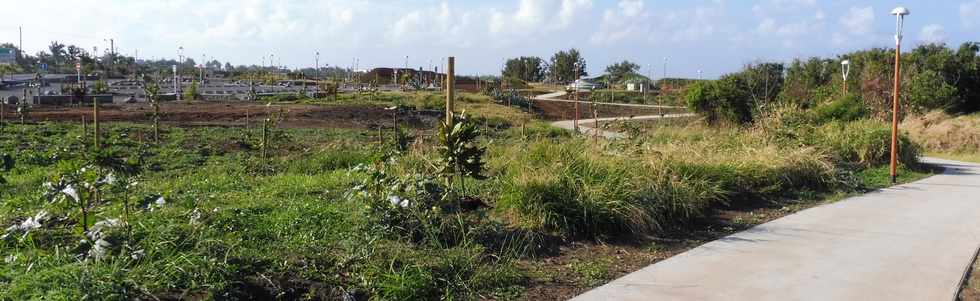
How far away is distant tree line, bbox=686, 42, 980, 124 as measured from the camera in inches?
906

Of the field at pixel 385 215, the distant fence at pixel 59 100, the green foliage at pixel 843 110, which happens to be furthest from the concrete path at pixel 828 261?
the distant fence at pixel 59 100

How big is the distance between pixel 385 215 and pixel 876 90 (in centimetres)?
2353

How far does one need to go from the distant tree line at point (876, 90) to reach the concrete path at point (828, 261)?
11.1m

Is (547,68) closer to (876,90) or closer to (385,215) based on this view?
(876,90)

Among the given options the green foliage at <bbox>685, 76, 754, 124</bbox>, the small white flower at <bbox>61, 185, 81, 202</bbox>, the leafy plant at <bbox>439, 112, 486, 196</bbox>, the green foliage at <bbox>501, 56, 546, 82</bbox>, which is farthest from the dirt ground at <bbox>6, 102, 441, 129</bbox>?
the green foliage at <bbox>501, 56, 546, 82</bbox>

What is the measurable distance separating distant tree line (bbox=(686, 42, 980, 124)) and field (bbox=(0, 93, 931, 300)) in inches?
391

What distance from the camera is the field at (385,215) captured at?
A: 495cm

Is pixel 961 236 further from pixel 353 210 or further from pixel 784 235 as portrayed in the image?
pixel 353 210

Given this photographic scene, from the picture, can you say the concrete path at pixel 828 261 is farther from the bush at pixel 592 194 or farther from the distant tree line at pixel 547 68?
the distant tree line at pixel 547 68

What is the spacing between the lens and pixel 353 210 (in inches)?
265

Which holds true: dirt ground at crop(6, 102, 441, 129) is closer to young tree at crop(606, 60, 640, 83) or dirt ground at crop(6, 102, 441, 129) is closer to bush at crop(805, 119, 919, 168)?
bush at crop(805, 119, 919, 168)

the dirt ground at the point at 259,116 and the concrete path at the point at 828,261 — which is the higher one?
the dirt ground at the point at 259,116

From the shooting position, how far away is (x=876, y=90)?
2558 cm

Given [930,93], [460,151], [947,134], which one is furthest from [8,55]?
[460,151]
